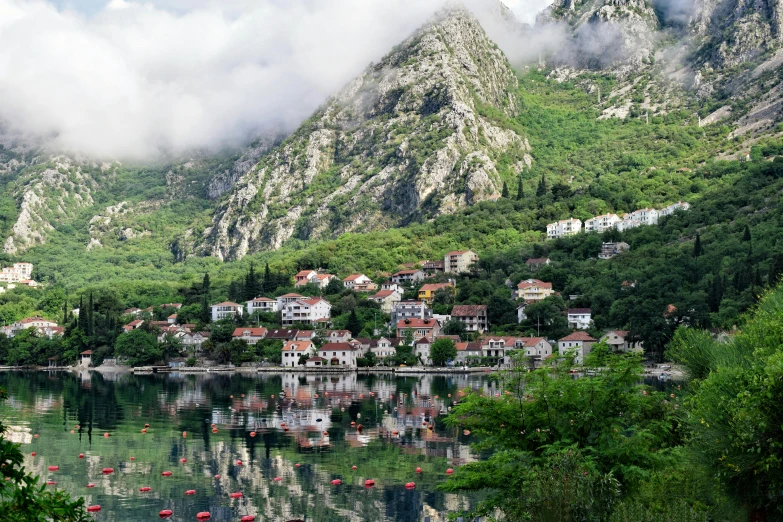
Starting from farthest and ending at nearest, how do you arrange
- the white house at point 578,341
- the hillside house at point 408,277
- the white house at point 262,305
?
the hillside house at point 408,277 → the white house at point 262,305 → the white house at point 578,341

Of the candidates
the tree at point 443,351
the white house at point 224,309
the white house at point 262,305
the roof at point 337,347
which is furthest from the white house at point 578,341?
the white house at point 224,309

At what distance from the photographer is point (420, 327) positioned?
10500cm

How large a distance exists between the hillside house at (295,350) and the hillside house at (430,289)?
71.8ft

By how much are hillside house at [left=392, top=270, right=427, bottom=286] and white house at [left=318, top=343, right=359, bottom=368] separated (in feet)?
102

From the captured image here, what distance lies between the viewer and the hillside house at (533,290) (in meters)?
110

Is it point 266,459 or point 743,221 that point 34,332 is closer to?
point 266,459

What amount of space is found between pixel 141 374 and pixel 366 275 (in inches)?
1945

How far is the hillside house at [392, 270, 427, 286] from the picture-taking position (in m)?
130

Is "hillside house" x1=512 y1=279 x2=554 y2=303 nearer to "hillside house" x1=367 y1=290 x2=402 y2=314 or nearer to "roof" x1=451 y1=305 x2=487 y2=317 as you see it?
"roof" x1=451 y1=305 x2=487 y2=317

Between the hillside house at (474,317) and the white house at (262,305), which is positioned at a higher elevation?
the white house at (262,305)

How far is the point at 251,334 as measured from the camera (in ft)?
355

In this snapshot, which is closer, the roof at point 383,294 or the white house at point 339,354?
the white house at point 339,354

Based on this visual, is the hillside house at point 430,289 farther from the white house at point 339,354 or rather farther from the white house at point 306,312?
the white house at point 339,354

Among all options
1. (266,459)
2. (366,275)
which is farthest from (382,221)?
(266,459)
